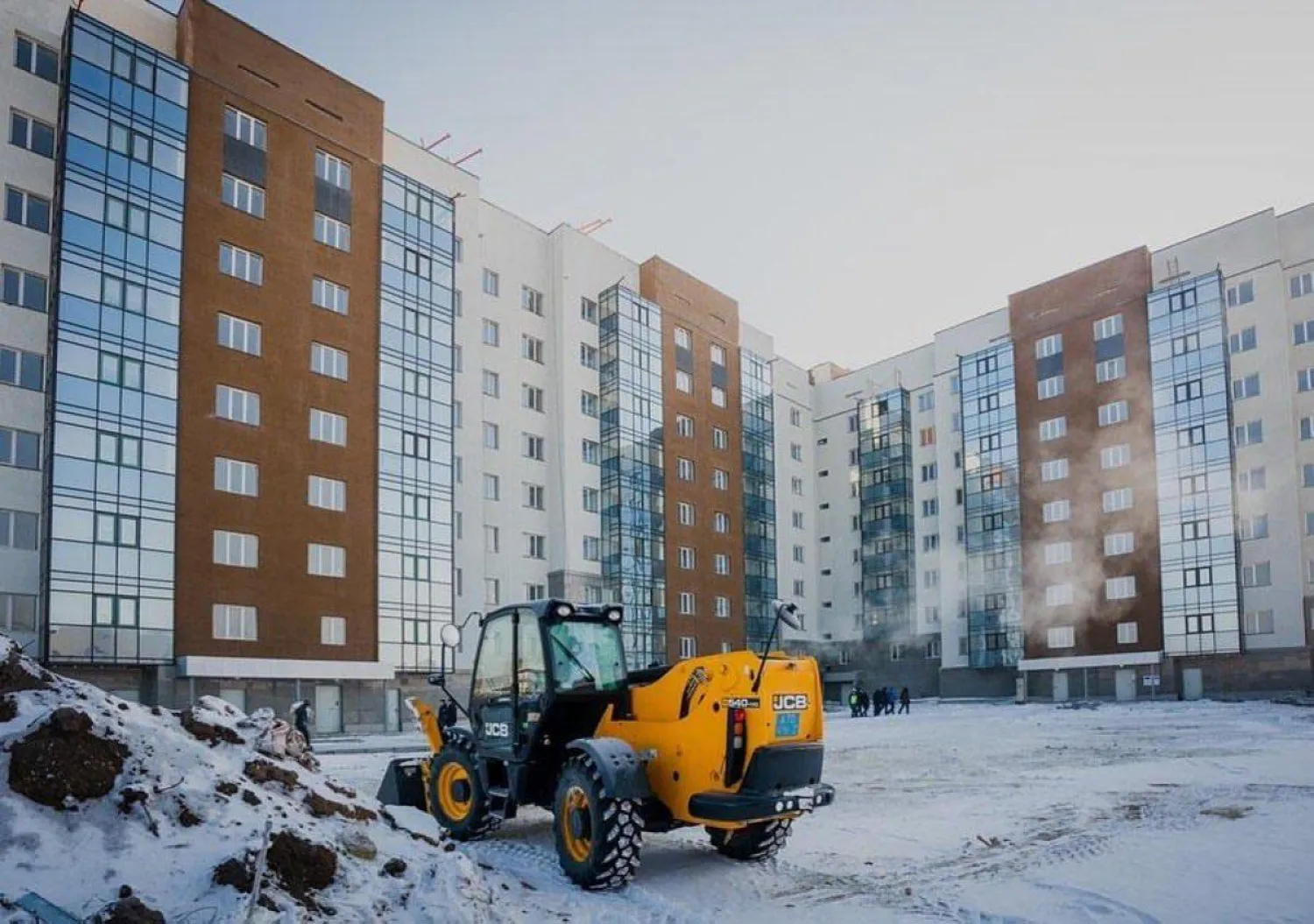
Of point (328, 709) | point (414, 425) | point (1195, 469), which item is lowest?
point (328, 709)

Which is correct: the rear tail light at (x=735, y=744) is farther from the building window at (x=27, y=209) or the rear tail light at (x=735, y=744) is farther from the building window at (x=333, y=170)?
the building window at (x=333, y=170)

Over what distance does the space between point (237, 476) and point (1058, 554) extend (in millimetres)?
50857

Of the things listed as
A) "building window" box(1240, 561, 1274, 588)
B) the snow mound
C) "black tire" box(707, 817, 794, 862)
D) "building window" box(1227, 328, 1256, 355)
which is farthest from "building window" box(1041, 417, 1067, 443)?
the snow mound

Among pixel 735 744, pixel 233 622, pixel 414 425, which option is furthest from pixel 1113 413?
pixel 735 744

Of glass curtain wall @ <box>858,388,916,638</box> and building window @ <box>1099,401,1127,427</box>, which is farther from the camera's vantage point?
glass curtain wall @ <box>858,388,916,638</box>

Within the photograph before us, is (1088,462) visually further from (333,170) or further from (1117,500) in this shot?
(333,170)

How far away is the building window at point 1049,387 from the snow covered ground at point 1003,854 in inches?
1968

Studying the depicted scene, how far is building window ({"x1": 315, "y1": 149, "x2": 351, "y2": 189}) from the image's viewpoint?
42.3m

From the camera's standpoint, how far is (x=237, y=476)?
37.6 m

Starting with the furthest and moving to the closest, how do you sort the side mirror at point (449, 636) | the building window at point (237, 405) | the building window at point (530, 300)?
the building window at point (530, 300), the building window at point (237, 405), the side mirror at point (449, 636)

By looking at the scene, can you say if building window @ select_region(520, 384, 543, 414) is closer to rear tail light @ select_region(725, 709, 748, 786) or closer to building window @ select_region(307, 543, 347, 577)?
building window @ select_region(307, 543, 347, 577)

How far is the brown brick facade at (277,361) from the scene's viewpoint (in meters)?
36.6

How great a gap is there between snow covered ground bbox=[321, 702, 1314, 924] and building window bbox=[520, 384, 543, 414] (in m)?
33.5

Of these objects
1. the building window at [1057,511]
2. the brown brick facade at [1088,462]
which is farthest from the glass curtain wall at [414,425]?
the building window at [1057,511]
